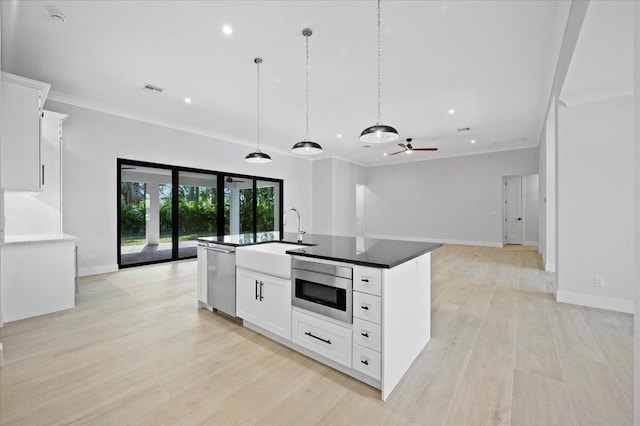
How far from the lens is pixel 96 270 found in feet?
16.6

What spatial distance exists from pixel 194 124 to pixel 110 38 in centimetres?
314

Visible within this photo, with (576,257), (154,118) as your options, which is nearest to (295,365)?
(576,257)

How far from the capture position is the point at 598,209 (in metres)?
3.38

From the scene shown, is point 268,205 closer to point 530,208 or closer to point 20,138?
point 20,138

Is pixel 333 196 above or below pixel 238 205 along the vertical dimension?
above

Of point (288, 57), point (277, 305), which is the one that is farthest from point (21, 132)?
point (277, 305)

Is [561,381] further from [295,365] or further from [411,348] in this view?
[295,365]

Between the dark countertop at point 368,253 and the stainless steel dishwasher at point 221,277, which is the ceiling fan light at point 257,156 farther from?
the dark countertop at point 368,253

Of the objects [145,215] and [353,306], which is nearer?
[353,306]

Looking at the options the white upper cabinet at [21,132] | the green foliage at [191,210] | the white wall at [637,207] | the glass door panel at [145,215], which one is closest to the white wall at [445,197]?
the green foliage at [191,210]

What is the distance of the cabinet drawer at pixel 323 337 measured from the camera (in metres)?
2.01

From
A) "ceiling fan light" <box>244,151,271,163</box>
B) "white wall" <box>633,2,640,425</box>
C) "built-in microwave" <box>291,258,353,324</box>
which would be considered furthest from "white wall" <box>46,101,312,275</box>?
"white wall" <box>633,2,640,425</box>

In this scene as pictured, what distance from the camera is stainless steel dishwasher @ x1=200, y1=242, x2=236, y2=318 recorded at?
298cm

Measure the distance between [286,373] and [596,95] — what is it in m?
4.59
